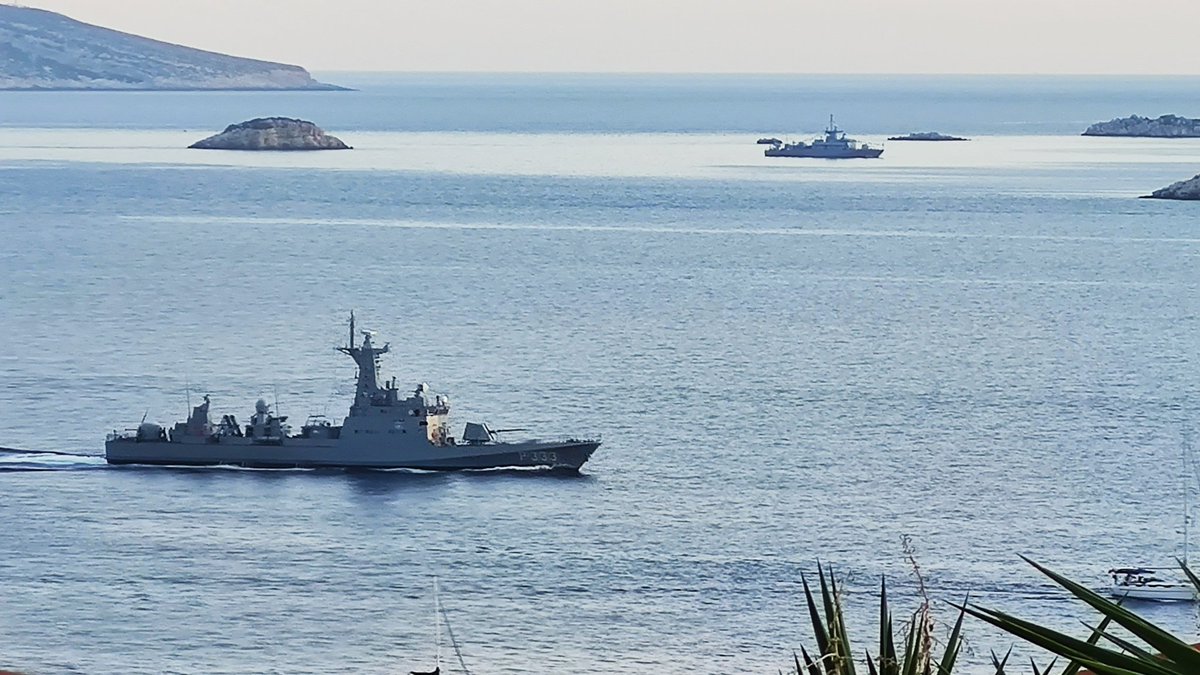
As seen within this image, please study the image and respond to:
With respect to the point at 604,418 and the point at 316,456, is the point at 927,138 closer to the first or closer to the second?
the point at 604,418

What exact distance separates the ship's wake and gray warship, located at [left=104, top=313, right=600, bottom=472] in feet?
2.38

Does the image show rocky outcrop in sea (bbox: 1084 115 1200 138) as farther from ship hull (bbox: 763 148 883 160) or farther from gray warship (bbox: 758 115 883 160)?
ship hull (bbox: 763 148 883 160)

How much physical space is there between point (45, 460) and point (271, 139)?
138 m

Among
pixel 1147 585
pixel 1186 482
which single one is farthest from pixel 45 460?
pixel 1147 585

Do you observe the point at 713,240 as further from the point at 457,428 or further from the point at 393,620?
the point at 393,620

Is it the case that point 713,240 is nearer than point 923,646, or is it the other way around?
point 923,646

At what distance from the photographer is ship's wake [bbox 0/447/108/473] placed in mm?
42531

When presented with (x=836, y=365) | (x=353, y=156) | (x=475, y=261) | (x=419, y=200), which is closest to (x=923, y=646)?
(x=836, y=365)

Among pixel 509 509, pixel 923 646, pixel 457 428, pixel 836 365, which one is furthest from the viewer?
pixel 836 365

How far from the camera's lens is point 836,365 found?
5672 centimetres

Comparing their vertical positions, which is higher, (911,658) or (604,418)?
(911,658)

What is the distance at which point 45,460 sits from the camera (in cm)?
4309

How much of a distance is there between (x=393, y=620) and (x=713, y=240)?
67031 mm

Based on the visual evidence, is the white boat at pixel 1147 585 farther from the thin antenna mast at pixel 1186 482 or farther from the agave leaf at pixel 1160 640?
the agave leaf at pixel 1160 640
